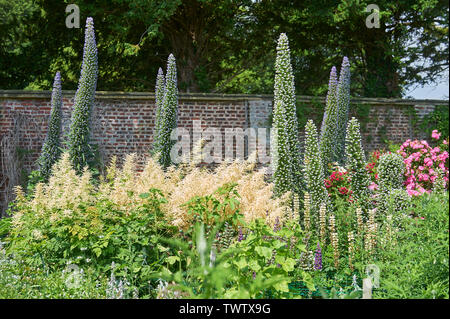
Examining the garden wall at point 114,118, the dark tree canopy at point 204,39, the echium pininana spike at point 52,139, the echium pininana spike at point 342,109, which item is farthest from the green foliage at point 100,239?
the dark tree canopy at point 204,39

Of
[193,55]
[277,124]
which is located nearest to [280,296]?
[277,124]

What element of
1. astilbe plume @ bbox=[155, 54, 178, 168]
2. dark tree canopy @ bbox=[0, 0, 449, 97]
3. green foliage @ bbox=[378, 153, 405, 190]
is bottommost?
green foliage @ bbox=[378, 153, 405, 190]

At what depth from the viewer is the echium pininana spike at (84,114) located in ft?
25.3

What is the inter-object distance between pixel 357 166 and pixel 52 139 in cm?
526

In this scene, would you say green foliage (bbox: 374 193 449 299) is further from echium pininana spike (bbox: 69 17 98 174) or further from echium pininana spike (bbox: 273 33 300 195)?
echium pininana spike (bbox: 69 17 98 174)

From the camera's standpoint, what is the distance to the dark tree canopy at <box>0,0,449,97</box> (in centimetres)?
1182

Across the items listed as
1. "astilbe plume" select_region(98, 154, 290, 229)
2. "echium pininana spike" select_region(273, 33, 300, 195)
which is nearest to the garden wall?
"echium pininana spike" select_region(273, 33, 300, 195)

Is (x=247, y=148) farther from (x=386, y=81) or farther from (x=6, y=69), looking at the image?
(x=6, y=69)

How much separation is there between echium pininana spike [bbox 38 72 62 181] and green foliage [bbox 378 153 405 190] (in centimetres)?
545

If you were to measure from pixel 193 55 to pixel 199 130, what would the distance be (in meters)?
4.09

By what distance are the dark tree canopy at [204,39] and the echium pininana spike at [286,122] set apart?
5.45 m

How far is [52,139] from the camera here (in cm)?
809

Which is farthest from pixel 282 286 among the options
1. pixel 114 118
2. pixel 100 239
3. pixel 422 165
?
pixel 114 118

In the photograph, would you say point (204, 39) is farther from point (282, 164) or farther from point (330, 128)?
point (282, 164)
